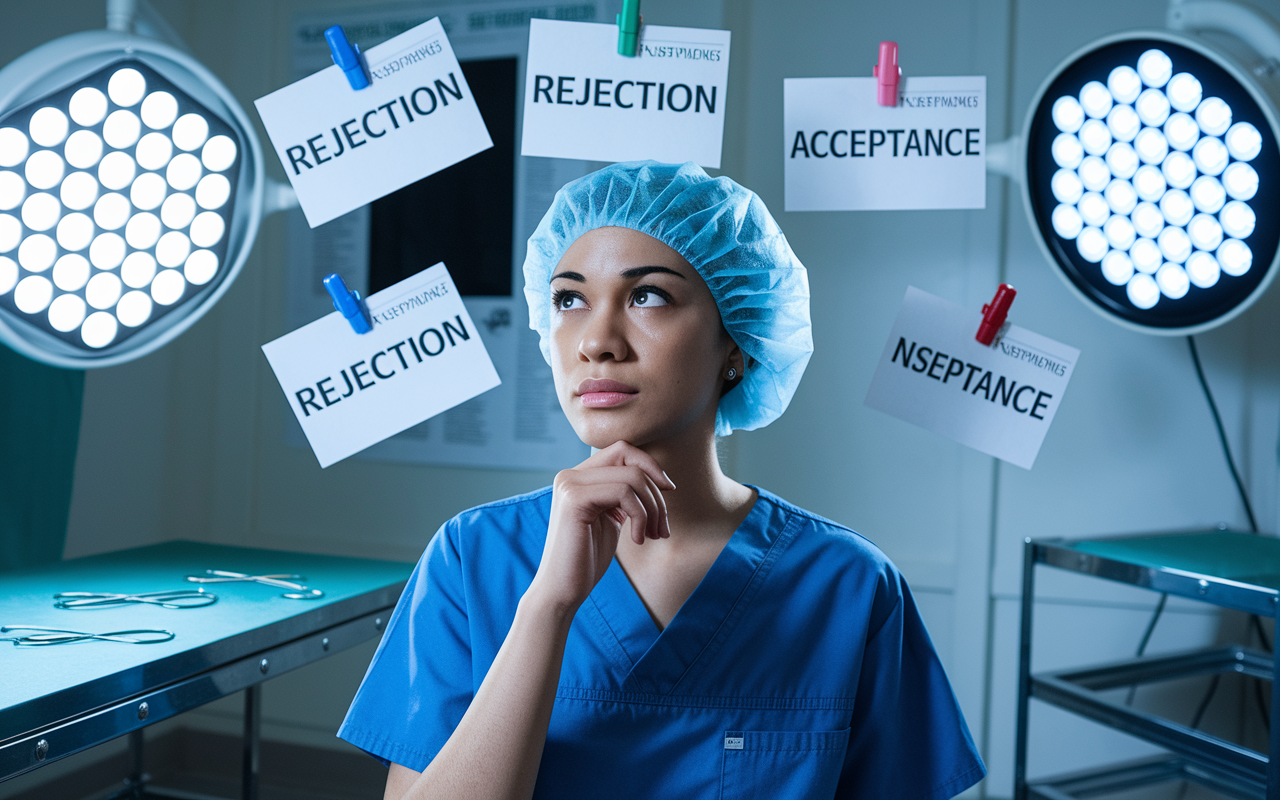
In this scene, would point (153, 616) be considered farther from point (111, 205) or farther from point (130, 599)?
point (111, 205)

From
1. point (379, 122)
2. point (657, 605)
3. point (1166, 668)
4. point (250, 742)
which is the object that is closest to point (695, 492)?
point (657, 605)

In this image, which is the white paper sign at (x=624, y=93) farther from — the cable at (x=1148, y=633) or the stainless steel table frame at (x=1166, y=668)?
the cable at (x=1148, y=633)

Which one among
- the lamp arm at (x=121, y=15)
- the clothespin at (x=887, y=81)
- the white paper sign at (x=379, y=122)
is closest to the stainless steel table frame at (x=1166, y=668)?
the clothespin at (x=887, y=81)

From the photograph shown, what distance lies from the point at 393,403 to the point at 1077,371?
178cm

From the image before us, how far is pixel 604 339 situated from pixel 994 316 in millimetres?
485

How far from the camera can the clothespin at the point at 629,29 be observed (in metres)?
1.04

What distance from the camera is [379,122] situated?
109cm

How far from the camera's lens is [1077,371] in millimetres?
2234

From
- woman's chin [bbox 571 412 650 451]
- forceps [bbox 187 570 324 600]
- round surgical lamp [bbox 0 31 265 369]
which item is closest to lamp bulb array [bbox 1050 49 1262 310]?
woman's chin [bbox 571 412 650 451]

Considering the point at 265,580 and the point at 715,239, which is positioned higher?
the point at 715,239

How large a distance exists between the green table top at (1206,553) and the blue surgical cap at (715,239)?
0.85 metres

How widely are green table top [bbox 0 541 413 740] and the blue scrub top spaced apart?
326 mm

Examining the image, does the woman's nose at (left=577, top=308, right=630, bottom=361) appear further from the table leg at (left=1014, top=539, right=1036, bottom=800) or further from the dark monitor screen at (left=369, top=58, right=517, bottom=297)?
the dark monitor screen at (left=369, top=58, right=517, bottom=297)

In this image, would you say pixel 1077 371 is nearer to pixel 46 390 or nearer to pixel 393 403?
pixel 393 403
